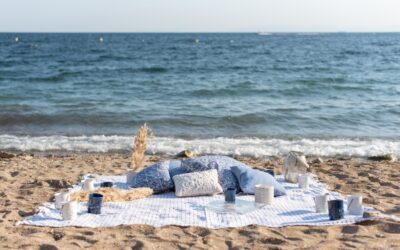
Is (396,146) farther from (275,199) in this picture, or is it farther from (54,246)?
(54,246)

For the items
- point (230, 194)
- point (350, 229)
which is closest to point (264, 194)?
point (230, 194)

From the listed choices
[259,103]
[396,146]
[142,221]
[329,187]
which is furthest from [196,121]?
[142,221]

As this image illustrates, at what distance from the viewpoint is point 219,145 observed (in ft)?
37.5

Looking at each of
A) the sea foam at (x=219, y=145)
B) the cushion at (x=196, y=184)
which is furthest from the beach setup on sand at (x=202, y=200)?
the sea foam at (x=219, y=145)

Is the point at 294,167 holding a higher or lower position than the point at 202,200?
higher

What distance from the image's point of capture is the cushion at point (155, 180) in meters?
6.75

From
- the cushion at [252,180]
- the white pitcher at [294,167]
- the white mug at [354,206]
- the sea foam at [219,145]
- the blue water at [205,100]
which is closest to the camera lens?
the white mug at [354,206]

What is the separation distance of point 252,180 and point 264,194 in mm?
483

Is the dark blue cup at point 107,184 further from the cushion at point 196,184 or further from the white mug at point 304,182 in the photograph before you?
the white mug at point 304,182

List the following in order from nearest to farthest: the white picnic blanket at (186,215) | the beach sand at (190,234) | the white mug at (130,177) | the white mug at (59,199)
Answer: the beach sand at (190,234) → the white picnic blanket at (186,215) → the white mug at (59,199) → the white mug at (130,177)

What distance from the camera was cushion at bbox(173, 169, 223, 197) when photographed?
654 cm

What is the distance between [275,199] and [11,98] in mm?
14100

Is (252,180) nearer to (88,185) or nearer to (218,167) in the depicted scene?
(218,167)

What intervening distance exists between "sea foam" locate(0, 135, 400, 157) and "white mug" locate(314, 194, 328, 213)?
15.4 ft
